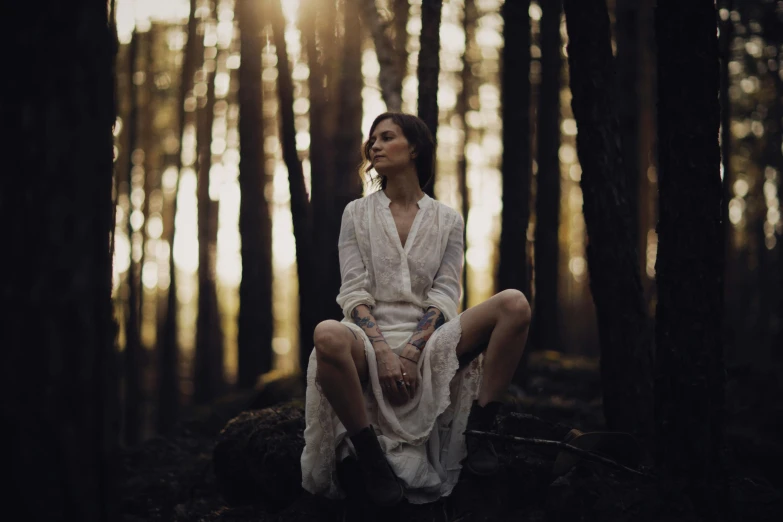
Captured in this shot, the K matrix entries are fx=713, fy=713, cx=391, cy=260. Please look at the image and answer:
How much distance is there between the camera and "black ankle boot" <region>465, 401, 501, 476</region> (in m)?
3.98

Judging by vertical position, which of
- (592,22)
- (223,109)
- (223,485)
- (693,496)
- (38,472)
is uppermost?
(223,109)

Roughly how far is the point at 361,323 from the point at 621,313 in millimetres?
1974

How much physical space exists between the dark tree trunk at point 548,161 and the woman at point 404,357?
6.67 meters

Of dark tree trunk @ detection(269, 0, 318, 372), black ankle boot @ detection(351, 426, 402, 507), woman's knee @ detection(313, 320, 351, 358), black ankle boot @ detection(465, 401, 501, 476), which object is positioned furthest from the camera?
dark tree trunk @ detection(269, 0, 318, 372)

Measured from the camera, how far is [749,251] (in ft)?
82.6

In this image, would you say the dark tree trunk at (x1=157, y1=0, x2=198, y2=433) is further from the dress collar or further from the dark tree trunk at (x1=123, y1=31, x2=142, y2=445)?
the dress collar

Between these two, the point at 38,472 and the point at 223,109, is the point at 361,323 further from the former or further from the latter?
the point at 223,109

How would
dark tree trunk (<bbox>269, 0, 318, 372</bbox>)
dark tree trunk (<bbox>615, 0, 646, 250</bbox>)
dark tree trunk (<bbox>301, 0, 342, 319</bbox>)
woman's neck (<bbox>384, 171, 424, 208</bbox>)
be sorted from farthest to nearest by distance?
dark tree trunk (<bbox>615, 0, 646, 250</bbox>)
dark tree trunk (<bbox>301, 0, 342, 319</bbox>)
dark tree trunk (<bbox>269, 0, 318, 372</bbox>)
woman's neck (<bbox>384, 171, 424, 208</bbox>)

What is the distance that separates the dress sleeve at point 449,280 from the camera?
14.3 ft

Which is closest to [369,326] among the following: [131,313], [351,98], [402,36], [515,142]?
[515,142]

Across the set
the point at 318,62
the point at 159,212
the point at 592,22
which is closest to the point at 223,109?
the point at 159,212

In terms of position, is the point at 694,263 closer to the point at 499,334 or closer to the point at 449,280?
the point at 499,334

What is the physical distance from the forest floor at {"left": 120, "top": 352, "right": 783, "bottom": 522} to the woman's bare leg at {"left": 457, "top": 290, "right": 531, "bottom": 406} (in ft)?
1.71

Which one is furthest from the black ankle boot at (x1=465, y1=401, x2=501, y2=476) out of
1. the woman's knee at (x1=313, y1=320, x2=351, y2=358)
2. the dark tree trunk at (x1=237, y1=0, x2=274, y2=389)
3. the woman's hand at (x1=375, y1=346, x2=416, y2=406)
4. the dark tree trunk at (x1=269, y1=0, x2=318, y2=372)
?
the dark tree trunk at (x1=237, y1=0, x2=274, y2=389)
